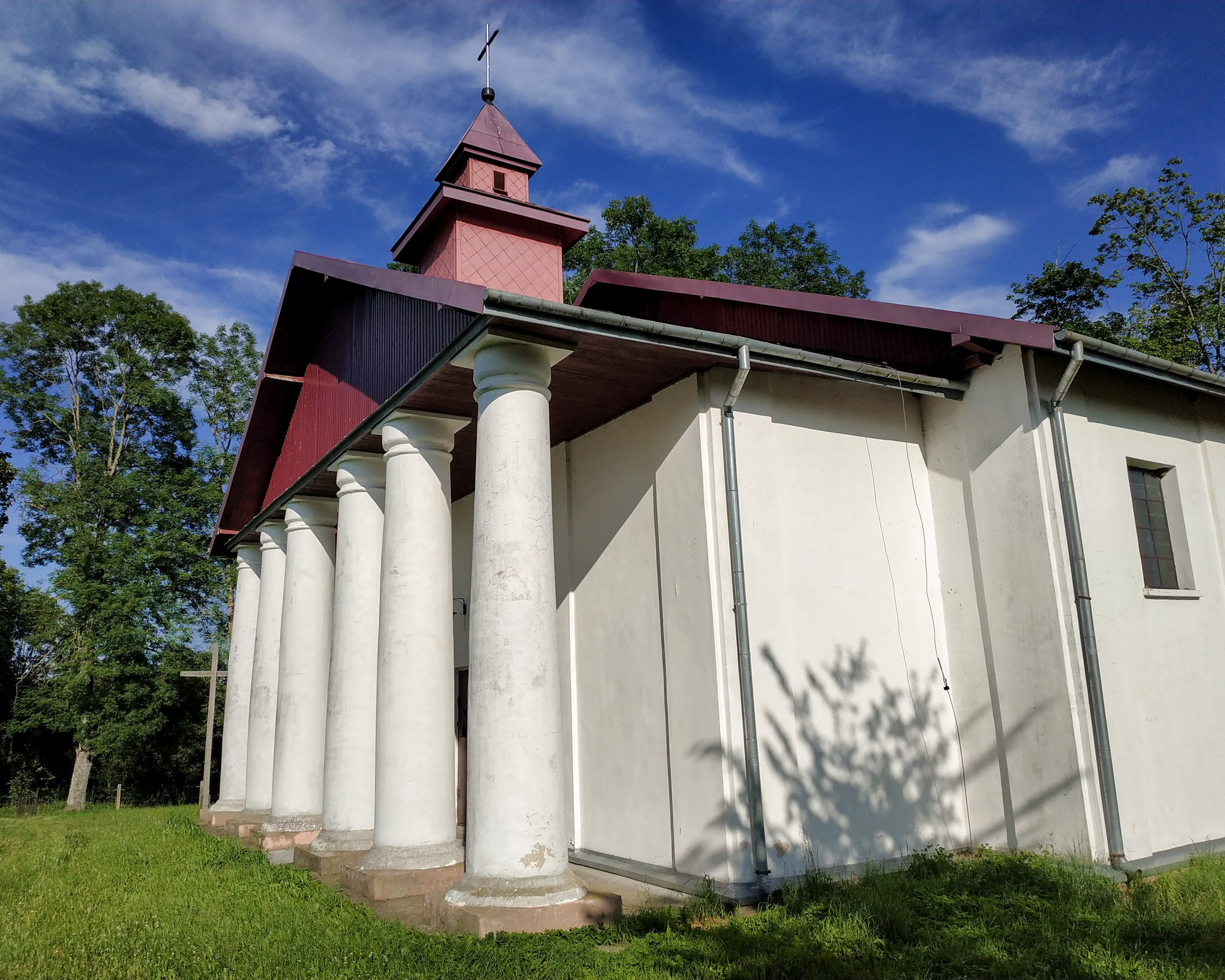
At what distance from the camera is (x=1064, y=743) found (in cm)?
772

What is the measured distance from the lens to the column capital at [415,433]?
27.9 ft

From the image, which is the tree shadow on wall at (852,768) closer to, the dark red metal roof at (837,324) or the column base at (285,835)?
the dark red metal roof at (837,324)

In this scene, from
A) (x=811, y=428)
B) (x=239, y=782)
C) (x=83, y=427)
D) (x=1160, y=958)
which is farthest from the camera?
(x=83, y=427)

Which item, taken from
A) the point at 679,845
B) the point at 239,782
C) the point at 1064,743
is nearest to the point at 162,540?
the point at 239,782

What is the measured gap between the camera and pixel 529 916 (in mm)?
5805

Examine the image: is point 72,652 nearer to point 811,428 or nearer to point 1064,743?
point 811,428

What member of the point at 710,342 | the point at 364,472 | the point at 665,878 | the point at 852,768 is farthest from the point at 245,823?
the point at 710,342

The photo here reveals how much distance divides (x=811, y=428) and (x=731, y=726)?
307cm

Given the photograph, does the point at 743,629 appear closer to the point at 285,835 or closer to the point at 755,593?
the point at 755,593

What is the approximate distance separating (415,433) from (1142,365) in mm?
7234

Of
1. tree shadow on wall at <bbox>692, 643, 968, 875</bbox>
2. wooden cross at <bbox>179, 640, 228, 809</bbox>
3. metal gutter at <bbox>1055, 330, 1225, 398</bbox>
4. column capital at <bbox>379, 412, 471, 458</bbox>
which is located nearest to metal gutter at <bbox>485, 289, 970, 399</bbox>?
metal gutter at <bbox>1055, 330, 1225, 398</bbox>

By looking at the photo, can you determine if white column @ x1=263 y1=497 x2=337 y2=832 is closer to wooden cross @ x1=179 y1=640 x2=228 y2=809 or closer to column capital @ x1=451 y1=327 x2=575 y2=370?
column capital @ x1=451 y1=327 x2=575 y2=370

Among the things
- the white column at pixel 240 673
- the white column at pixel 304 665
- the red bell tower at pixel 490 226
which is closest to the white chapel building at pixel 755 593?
the white column at pixel 304 665

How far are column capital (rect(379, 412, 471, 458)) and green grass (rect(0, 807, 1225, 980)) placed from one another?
4009 mm
